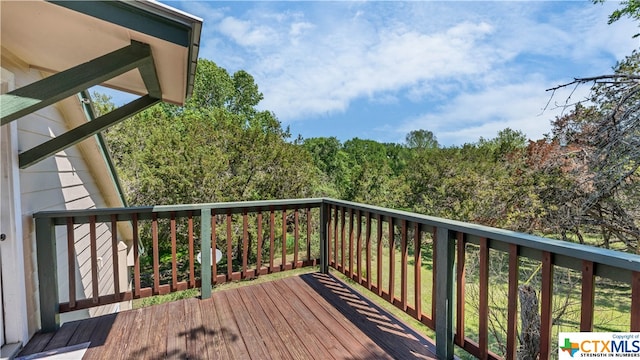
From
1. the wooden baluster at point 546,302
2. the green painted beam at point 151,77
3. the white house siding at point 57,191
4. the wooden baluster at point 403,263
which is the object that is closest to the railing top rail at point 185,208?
the white house siding at point 57,191

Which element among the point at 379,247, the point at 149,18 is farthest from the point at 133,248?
the point at 379,247

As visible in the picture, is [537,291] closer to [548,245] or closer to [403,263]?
[403,263]

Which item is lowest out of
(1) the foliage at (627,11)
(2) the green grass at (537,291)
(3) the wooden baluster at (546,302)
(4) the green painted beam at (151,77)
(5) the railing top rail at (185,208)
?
(2) the green grass at (537,291)

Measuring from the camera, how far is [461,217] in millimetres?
9859

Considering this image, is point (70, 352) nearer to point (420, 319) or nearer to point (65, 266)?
point (65, 266)

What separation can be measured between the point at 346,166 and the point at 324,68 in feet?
24.9

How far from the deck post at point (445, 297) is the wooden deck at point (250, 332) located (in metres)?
0.12

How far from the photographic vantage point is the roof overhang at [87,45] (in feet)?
4.75

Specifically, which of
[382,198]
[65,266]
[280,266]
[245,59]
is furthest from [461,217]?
[245,59]

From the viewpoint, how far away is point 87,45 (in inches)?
75.7

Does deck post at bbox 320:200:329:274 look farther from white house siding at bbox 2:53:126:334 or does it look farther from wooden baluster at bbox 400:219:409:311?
white house siding at bbox 2:53:126:334

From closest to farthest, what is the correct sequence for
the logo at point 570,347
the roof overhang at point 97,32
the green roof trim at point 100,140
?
1. the roof overhang at point 97,32
2. the logo at point 570,347
3. the green roof trim at point 100,140

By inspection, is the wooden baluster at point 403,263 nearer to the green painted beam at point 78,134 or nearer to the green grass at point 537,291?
the green grass at point 537,291

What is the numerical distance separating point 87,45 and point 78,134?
0.82 m
